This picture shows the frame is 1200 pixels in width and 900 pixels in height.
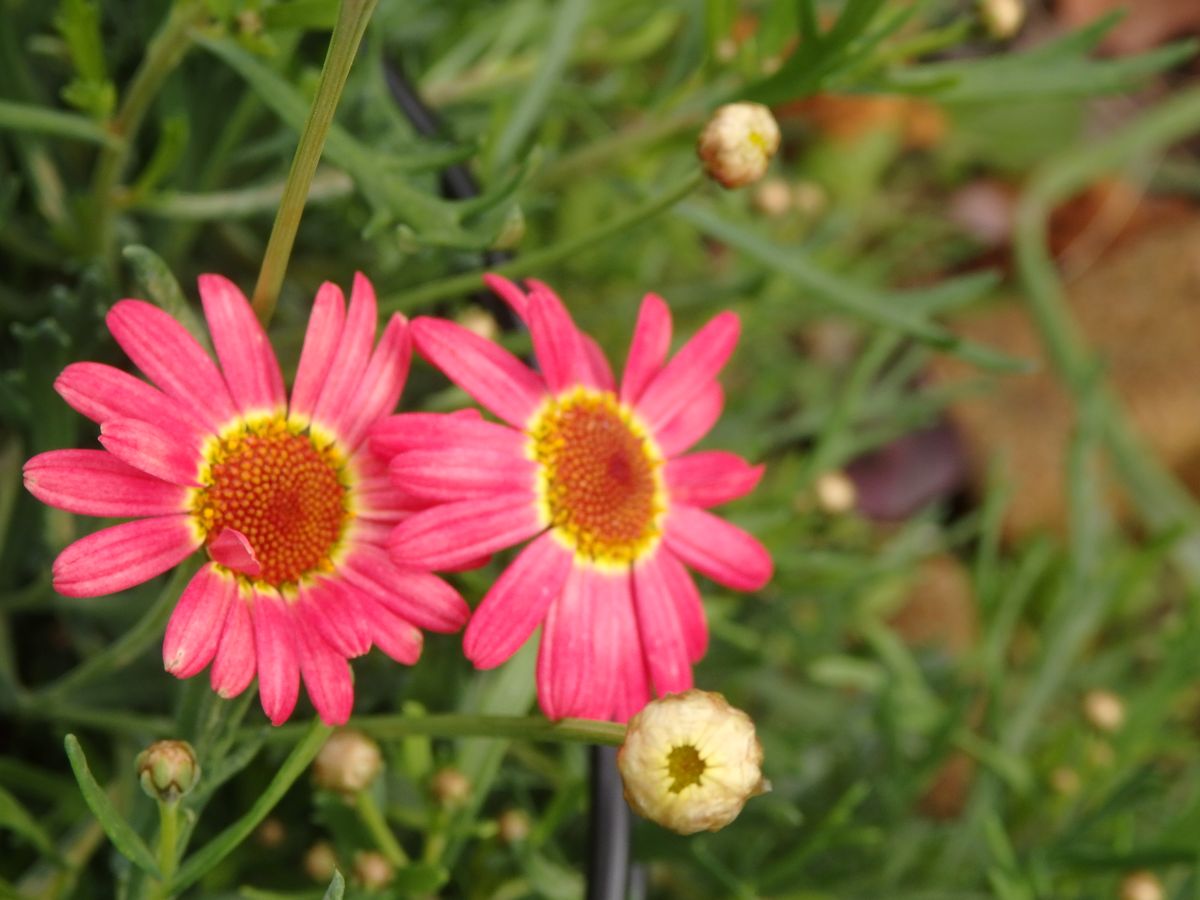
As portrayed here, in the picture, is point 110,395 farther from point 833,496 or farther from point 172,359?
point 833,496

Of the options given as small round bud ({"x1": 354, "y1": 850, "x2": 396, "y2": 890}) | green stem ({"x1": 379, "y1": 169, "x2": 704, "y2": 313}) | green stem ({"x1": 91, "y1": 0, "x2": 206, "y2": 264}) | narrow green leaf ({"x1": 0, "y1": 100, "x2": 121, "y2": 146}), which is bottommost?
small round bud ({"x1": 354, "y1": 850, "x2": 396, "y2": 890})

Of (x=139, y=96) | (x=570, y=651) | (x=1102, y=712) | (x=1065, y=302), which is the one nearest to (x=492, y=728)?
(x=570, y=651)

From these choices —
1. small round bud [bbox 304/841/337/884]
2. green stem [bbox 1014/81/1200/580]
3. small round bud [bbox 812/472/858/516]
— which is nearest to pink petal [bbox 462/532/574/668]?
small round bud [bbox 304/841/337/884]

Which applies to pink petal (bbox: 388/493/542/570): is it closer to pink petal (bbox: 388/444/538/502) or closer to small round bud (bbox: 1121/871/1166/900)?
pink petal (bbox: 388/444/538/502)

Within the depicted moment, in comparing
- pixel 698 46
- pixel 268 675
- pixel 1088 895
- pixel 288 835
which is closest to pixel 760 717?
pixel 1088 895

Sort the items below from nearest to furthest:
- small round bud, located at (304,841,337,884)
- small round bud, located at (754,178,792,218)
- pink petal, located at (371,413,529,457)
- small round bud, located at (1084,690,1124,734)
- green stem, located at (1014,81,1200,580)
Result: pink petal, located at (371,413,529,457)
small round bud, located at (304,841,337,884)
small round bud, located at (1084,690,1124,734)
small round bud, located at (754,178,792,218)
green stem, located at (1014,81,1200,580)

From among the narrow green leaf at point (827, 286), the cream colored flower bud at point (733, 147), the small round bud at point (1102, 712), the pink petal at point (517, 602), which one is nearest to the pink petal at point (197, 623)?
the pink petal at point (517, 602)

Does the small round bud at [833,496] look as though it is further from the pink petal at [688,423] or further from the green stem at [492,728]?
the green stem at [492,728]

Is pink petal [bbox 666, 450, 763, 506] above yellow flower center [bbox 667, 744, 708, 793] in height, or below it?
above
